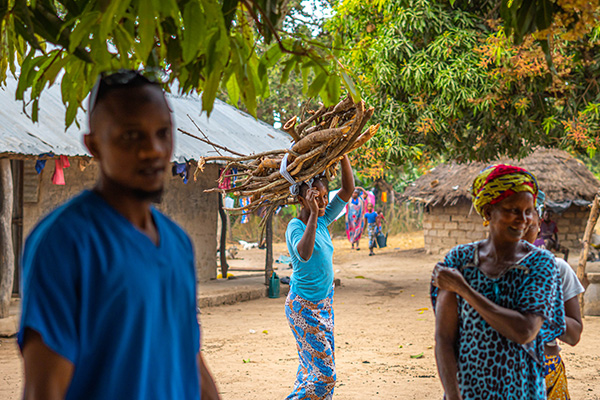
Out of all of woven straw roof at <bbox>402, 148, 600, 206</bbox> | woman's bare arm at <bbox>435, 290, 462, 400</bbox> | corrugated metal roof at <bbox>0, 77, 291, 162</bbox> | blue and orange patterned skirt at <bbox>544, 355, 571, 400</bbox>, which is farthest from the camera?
woven straw roof at <bbox>402, 148, 600, 206</bbox>

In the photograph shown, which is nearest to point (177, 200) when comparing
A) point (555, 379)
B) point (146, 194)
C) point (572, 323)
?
point (555, 379)

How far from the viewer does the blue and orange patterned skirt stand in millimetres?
3000

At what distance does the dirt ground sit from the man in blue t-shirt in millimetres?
4492

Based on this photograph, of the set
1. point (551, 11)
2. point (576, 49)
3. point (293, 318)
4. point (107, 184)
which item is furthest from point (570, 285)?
point (576, 49)

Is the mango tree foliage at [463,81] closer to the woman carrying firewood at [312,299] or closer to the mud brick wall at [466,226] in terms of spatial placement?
the woman carrying firewood at [312,299]

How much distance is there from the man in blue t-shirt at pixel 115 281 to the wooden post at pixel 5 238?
25.1 ft

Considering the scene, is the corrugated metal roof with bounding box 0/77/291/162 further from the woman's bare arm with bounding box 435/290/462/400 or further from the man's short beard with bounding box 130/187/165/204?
the man's short beard with bounding box 130/187/165/204

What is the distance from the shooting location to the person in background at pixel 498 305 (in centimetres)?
234

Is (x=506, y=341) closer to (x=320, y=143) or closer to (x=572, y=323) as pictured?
(x=572, y=323)

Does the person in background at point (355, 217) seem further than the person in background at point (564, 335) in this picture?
Yes

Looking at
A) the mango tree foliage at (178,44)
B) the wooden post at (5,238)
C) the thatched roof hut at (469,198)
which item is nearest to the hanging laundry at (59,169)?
the wooden post at (5,238)

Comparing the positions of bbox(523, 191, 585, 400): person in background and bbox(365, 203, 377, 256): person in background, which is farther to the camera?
bbox(365, 203, 377, 256): person in background

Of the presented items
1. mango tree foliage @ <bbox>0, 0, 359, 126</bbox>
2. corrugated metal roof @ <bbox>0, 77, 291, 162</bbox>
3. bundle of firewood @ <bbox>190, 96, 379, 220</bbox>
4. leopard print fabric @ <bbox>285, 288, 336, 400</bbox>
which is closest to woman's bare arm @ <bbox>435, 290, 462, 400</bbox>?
mango tree foliage @ <bbox>0, 0, 359, 126</bbox>

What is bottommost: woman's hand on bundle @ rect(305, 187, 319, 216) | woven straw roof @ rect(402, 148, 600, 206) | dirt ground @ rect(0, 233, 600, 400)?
dirt ground @ rect(0, 233, 600, 400)
